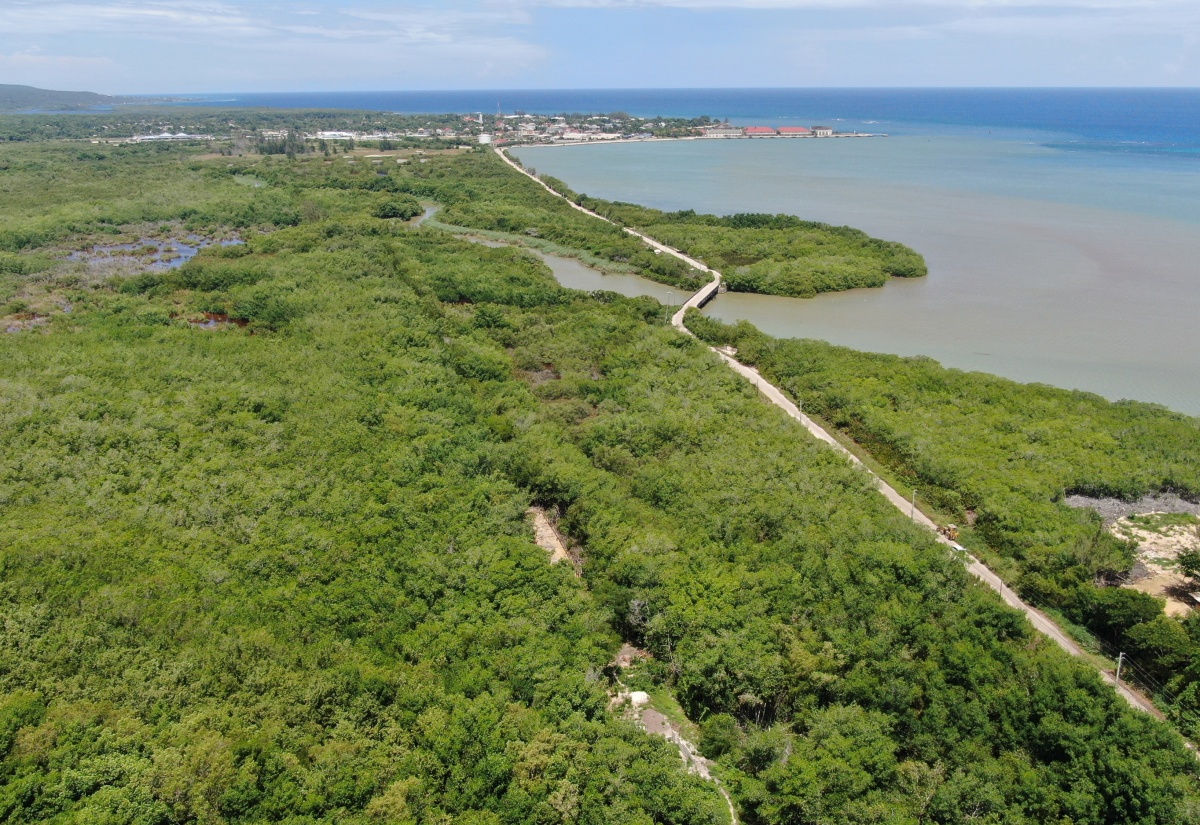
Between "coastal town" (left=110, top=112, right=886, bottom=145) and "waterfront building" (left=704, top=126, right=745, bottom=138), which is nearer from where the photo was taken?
"coastal town" (left=110, top=112, right=886, bottom=145)

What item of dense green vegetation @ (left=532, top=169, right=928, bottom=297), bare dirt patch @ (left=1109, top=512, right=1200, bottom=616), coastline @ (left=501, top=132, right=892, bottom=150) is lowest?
bare dirt patch @ (left=1109, top=512, right=1200, bottom=616)

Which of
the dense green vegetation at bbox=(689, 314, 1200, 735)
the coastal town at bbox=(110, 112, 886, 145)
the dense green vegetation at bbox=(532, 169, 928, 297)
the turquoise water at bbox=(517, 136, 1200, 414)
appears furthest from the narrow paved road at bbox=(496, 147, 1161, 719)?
the coastal town at bbox=(110, 112, 886, 145)

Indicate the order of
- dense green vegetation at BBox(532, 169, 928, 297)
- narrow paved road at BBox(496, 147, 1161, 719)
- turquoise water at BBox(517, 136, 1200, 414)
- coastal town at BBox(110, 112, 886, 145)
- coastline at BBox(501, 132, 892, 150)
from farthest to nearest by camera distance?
coastline at BBox(501, 132, 892, 150) → coastal town at BBox(110, 112, 886, 145) → dense green vegetation at BBox(532, 169, 928, 297) → turquoise water at BBox(517, 136, 1200, 414) → narrow paved road at BBox(496, 147, 1161, 719)

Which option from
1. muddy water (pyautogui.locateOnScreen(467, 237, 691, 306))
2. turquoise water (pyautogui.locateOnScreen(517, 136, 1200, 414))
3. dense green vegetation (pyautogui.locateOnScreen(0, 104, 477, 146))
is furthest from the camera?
dense green vegetation (pyautogui.locateOnScreen(0, 104, 477, 146))

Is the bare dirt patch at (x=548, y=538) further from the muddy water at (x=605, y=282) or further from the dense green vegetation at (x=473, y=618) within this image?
the muddy water at (x=605, y=282)

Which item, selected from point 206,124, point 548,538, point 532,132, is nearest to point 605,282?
point 548,538

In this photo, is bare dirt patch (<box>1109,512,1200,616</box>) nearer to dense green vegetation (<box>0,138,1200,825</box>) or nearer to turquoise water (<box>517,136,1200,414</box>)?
dense green vegetation (<box>0,138,1200,825</box>)
